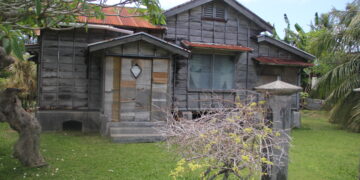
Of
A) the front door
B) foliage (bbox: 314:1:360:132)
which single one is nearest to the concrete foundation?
the front door

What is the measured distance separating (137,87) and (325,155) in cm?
561

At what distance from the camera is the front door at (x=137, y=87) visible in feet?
33.6

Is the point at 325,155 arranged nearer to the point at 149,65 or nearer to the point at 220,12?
the point at 149,65

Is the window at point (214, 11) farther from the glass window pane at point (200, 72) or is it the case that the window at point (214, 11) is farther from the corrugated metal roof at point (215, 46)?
the glass window pane at point (200, 72)

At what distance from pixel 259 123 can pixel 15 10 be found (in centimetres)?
371

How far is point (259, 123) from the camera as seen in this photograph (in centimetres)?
430

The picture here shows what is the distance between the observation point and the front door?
10.2 m

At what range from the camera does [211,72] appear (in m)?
12.7

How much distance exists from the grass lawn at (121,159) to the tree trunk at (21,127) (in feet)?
0.73

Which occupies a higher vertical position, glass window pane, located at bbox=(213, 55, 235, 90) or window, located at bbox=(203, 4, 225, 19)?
window, located at bbox=(203, 4, 225, 19)

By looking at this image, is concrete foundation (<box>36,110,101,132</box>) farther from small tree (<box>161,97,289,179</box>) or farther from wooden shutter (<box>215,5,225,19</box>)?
small tree (<box>161,97,289,179</box>)

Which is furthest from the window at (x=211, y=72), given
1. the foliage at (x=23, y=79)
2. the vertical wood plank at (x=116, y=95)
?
the foliage at (x=23, y=79)

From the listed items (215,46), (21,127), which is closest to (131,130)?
(21,127)

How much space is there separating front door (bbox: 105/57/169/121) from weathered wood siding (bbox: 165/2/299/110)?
1.58 meters
